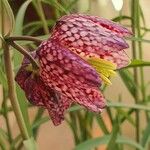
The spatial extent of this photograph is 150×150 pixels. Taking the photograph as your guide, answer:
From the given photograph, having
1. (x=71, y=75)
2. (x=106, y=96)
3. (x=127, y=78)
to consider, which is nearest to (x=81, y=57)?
(x=71, y=75)

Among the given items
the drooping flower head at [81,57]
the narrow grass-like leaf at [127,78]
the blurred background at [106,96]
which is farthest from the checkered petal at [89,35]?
the blurred background at [106,96]

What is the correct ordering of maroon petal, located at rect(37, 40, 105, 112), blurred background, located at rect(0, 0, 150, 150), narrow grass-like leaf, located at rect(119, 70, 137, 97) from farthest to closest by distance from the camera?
blurred background, located at rect(0, 0, 150, 150) < narrow grass-like leaf, located at rect(119, 70, 137, 97) < maroon petal, located at rect(37, 40, 105, 112)

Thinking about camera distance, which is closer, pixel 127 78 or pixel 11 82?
pixel 11 82

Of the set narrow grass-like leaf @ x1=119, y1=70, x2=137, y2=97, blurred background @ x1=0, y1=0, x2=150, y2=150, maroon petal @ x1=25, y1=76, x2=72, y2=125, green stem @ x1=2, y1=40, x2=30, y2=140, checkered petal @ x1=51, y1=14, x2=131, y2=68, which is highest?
checkered petal @ x1=51, y1=14, x2=131, y2=68

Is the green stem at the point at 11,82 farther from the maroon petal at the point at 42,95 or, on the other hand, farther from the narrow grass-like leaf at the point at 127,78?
the narrow grass-like leaf at the point at 127,78

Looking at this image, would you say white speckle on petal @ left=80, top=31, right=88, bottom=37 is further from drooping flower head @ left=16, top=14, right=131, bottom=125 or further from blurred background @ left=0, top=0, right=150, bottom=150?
blurred background @ left=0, top=0, right=150, bottom=150

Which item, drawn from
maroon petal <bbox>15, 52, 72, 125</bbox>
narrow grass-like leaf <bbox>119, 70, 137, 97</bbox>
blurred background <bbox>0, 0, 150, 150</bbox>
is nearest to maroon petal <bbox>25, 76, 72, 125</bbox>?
maroon petal <bbox>15, 52, 72, 125</bbox>

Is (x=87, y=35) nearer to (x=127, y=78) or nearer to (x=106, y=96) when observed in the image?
(x=127, y=78)
